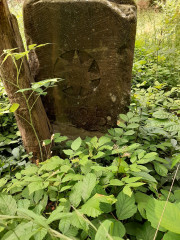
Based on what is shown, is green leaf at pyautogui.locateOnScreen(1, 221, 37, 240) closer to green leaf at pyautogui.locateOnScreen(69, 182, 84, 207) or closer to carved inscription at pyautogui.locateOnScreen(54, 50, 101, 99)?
green leaf at pyautogui.locateOnScreen(69, 182, 84, 207)

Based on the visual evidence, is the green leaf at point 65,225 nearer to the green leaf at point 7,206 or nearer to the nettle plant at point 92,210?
the nettle plant at point 92,210

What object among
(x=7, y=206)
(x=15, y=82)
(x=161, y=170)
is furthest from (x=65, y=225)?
(x=15, y=82)

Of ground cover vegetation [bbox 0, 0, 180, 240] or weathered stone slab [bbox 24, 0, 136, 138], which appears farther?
weathered stone slab [bbox 24, 0, 136, 138]

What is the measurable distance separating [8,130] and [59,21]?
51.5 inches

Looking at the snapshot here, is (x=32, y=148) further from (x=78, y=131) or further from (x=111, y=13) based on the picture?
(x=111, y=13)

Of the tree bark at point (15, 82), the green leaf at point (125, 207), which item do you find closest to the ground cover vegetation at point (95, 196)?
the green leaf at point (125, 207)

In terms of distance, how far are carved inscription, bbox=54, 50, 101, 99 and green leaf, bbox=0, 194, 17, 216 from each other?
1.36m

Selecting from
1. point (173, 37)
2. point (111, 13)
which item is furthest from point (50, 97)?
point (173, 37)

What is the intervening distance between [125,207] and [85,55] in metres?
1.47

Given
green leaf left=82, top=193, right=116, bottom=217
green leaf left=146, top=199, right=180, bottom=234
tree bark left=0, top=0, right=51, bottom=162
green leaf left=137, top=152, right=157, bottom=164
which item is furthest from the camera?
tree bark left=0, top=0, right=51, bottom=162

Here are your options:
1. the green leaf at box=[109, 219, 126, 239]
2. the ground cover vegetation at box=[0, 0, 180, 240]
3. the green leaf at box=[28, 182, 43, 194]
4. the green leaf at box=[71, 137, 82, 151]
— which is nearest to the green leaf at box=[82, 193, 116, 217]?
the ground cover vegetation at box=[0, 0, 180, 240]

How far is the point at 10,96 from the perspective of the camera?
156 centimetres

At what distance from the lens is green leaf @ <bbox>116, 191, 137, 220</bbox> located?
2.51ft

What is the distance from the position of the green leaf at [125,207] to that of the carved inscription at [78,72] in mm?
1313
